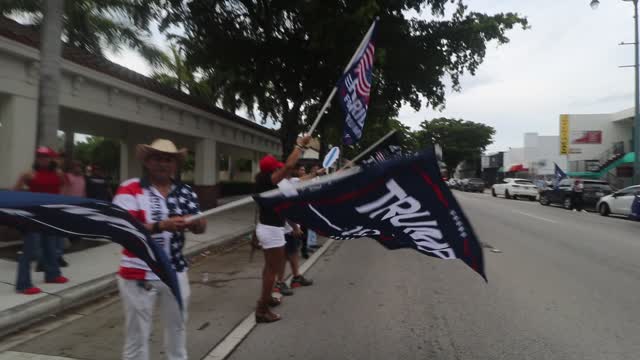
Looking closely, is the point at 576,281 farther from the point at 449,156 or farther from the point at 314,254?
the point at 449,156

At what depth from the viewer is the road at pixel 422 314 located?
4.19 m

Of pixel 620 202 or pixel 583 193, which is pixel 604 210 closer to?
pixel 620 202

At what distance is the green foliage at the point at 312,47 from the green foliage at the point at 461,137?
49804 millimetres

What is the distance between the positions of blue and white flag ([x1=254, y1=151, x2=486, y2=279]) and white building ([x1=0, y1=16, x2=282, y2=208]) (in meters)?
7.87

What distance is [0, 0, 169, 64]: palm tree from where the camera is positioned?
799 cm

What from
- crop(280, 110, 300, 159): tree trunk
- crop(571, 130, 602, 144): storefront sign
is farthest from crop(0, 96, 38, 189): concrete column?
crop(571, 130, 602, 144): storefront sign

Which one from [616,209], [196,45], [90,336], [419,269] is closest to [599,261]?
[419,269]

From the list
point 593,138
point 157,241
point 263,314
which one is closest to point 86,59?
point 263,314

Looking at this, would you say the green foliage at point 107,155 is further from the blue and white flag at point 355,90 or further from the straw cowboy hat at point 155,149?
the straw cowboy hat at point 155,149

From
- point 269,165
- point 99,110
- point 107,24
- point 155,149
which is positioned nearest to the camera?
point 155,149

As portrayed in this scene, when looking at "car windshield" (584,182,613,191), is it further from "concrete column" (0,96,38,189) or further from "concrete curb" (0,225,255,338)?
"concrete column" (0,96,38,189)

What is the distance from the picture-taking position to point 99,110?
11055mm

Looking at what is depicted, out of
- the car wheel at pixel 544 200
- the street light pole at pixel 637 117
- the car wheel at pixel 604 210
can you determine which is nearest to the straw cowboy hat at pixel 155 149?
the car wheel at pixel 604 210

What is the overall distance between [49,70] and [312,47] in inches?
361
